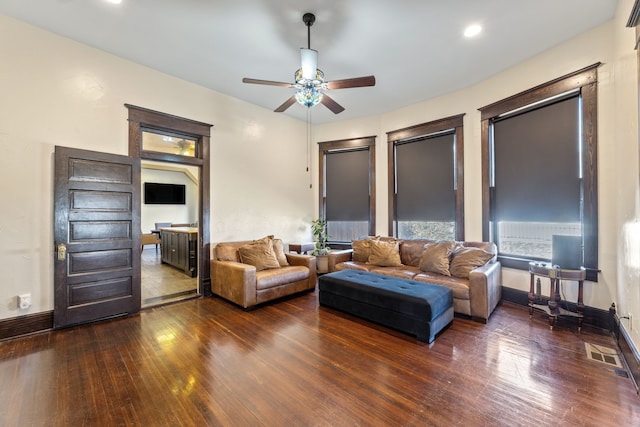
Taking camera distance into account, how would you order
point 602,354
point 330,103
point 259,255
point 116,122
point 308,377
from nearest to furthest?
1. point 308,377
2. point 602,354
3. point 330,103
4. point 116,122
5. point 259,255

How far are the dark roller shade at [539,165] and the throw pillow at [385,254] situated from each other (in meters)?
1.62

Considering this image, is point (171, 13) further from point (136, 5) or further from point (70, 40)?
point (70, 40)

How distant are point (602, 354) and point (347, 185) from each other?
4.37m

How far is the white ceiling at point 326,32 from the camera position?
2.62m

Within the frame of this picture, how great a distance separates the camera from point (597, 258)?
2979mm

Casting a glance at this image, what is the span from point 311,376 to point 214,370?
83cm

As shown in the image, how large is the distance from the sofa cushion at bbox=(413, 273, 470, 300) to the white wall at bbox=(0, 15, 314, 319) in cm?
328

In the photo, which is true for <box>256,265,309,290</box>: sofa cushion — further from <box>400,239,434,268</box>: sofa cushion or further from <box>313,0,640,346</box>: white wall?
<box>313,0,640,346</box>: white wall

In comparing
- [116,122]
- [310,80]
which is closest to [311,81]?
[310,80]

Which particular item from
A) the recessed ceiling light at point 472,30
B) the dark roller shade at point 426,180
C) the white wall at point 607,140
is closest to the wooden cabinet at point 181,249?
the dark roller shade at point 426,180

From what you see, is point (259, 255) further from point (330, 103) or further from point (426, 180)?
point (426, 180)

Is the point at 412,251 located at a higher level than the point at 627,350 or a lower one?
higher

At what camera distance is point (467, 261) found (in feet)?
11.5

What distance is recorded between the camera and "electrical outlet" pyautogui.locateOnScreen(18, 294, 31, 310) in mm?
2816
